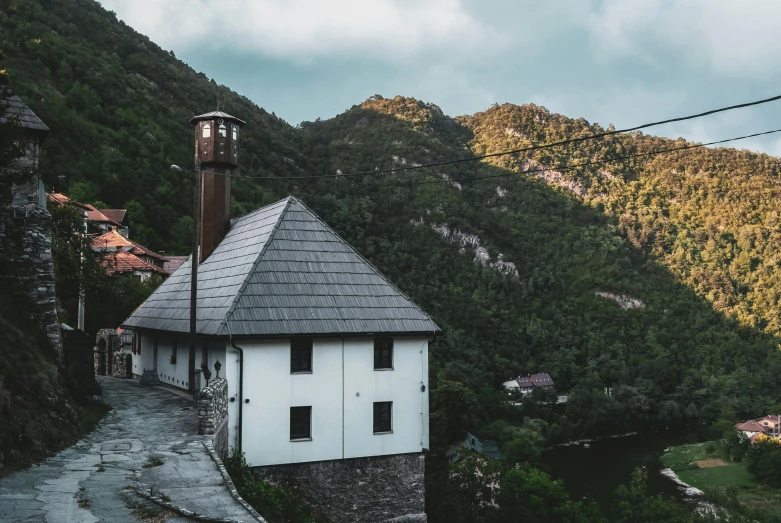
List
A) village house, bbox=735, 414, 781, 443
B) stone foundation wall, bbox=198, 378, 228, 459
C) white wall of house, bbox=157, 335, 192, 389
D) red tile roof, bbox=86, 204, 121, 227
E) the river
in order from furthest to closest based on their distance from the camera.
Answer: village house, bbox=735, 414, 781, 443 < the river < red tile roof, bbox=86, 204, 121, 227 < white wall of house, bbox=157, 335, 192, 389 < stone foundation wall, bbox=198, 378, 228, 459

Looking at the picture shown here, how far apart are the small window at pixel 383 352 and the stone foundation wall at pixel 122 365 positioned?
1411 cm

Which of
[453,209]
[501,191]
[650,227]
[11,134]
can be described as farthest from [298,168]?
[11,134]

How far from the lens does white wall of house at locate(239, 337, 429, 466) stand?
14773 millimetres

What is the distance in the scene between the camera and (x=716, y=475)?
56.4 metres

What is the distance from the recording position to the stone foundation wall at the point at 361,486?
49.1 feet

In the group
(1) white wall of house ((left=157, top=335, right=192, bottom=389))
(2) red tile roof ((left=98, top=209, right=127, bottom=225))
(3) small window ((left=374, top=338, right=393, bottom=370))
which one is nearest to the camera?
(3) small window ((left=374, top=338, right=393, bottom=370))

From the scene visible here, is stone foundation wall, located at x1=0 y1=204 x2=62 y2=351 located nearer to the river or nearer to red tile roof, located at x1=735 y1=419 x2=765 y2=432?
the river

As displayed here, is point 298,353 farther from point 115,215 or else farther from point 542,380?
point 542,380

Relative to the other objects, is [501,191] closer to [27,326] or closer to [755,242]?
[755,242]

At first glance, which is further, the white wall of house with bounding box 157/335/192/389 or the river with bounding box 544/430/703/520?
the river with bounding box 544/430/703/520

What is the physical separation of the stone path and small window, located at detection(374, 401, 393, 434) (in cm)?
461

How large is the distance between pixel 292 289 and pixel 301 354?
1.75 metres

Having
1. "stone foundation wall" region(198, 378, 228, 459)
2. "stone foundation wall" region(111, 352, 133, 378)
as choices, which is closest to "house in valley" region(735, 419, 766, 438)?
"stone foundation wall" region(111, 352, 133, 378)

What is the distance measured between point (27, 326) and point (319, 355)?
658 cm
